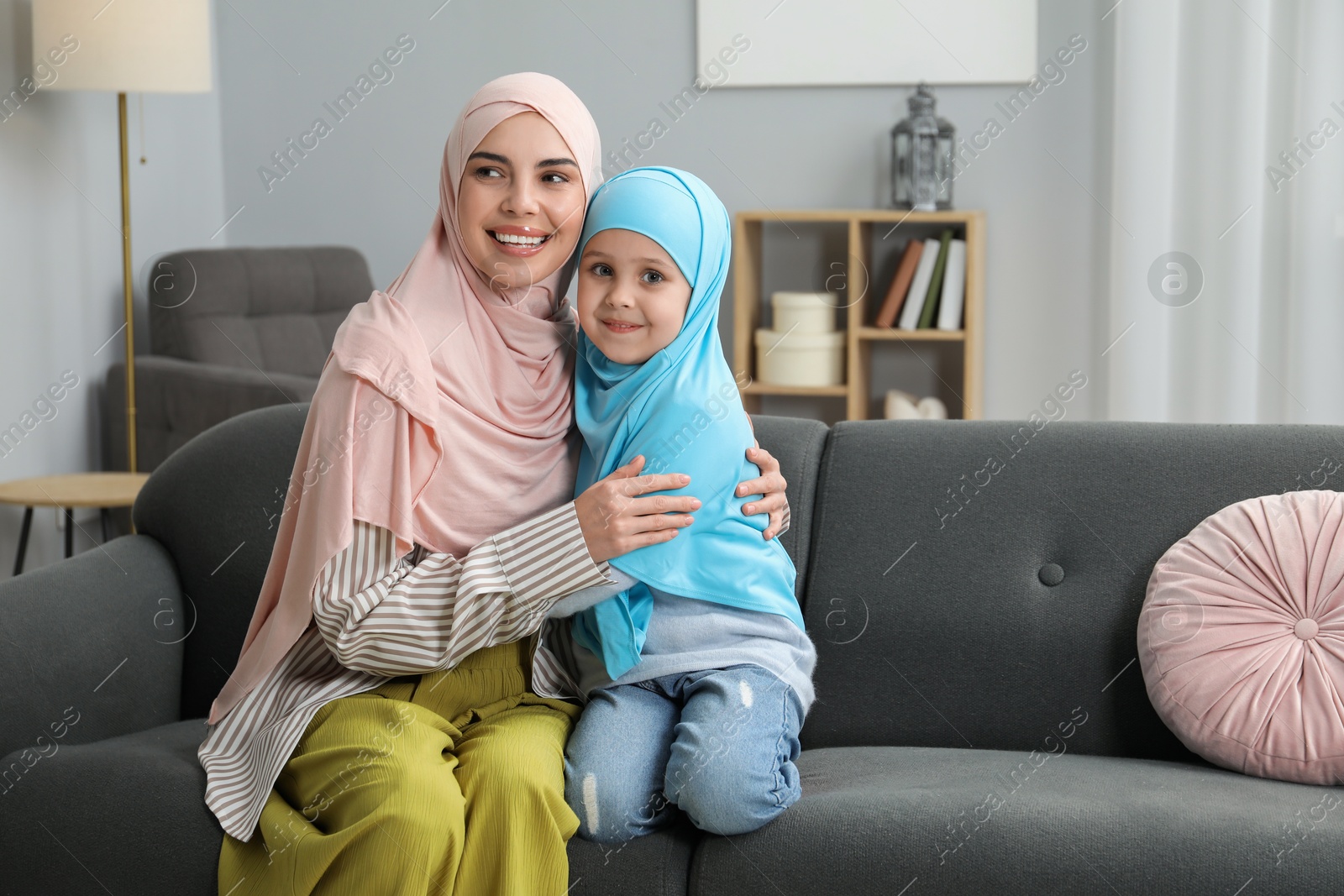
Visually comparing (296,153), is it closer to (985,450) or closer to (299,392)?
(299,392)

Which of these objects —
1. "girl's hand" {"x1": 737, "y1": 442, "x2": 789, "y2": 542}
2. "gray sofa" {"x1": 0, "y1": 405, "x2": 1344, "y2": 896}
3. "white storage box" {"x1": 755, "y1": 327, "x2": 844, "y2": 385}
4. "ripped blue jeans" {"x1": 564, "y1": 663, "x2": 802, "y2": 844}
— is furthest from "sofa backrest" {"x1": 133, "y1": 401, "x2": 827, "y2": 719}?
"white storage box" {"x1": 755, "y1": 327, "x2": 844, "y2": 385}

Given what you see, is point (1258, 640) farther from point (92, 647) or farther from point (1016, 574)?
point (92, 647)

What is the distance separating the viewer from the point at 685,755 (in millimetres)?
1332

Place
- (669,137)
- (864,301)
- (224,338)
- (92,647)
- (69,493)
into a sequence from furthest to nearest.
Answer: (669,137), (864,301), (224,338), (69,493), (92,647)

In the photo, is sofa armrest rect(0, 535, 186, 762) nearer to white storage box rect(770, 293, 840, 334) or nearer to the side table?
the side table

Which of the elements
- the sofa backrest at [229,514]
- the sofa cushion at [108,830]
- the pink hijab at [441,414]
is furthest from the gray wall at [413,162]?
the pink hijab at [441,414]

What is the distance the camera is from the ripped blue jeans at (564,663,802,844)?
1.31m

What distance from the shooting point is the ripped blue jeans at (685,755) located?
51.5 inches

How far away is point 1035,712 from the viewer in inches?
63.9

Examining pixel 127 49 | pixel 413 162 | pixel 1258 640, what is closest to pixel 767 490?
pixel 1258 640

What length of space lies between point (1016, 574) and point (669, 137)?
8.43ft

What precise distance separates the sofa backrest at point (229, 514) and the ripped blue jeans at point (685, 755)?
0.34 metres

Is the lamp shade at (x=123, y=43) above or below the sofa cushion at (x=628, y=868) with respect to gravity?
above

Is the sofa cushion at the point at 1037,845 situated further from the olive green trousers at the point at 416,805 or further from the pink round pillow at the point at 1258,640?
the olive green trousers at the point at 416,805
